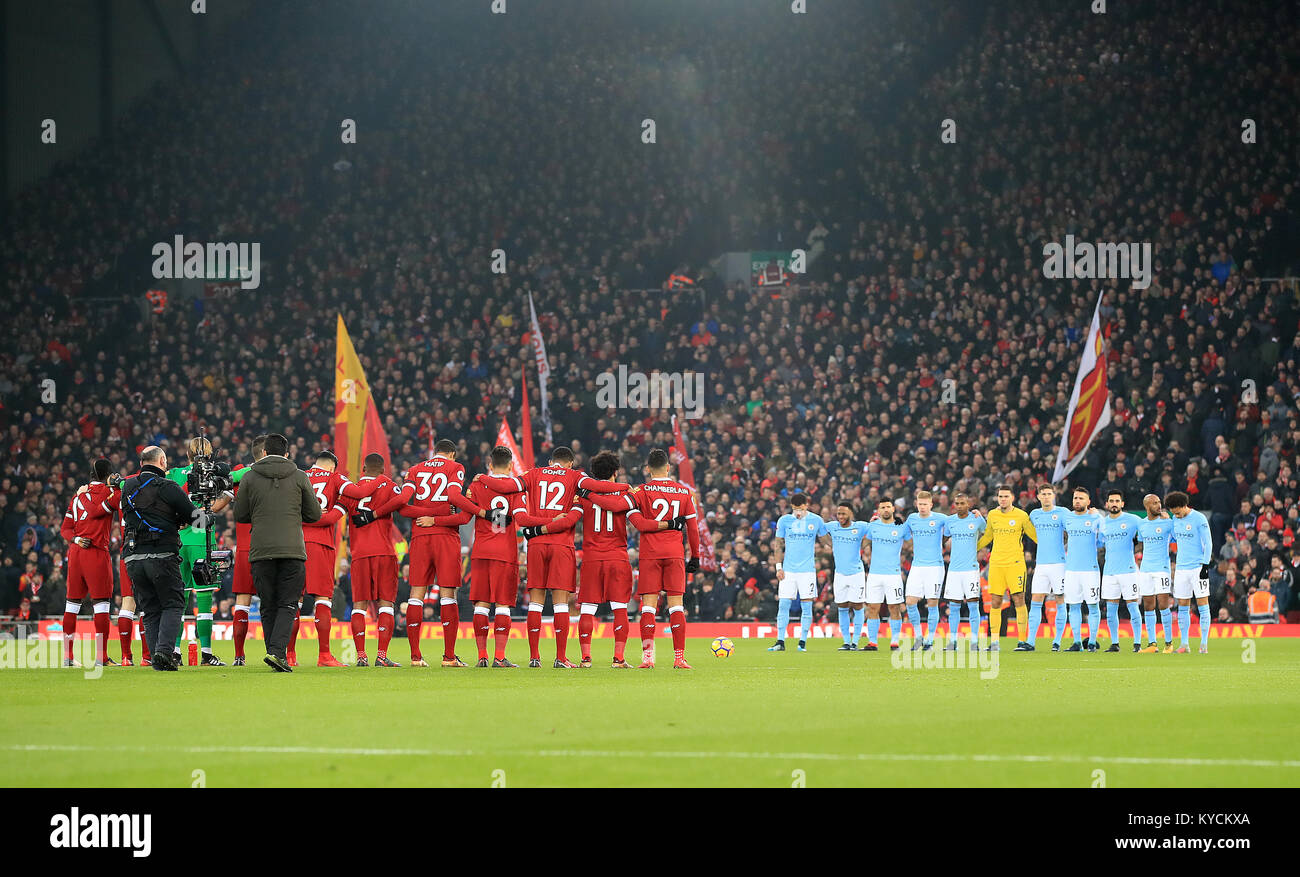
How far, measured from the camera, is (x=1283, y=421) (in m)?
33.0

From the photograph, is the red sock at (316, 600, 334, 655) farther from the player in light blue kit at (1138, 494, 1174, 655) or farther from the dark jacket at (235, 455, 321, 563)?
the player in light blue kit at (1138, 494, 1174, 655)

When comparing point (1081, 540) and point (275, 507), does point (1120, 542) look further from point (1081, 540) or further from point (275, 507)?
point (275, 507)

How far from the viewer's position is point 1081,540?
24.9 meters

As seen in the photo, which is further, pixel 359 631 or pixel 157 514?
pixel 359 631

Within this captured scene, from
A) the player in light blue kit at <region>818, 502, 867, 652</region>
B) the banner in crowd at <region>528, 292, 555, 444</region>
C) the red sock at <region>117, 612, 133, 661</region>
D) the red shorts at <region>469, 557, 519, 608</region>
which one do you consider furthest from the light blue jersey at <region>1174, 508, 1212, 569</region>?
the banner in crowd at <region>528, 292, 555, 444</region>

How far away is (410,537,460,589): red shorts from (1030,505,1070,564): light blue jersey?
9.99 meters

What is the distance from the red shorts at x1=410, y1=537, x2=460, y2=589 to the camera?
18.9m

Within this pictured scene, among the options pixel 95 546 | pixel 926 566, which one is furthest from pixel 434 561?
pixel 926 566

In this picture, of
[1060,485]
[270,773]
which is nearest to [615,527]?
[270,773]

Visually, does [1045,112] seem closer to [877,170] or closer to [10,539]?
[877,170]

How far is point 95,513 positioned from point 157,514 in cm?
255

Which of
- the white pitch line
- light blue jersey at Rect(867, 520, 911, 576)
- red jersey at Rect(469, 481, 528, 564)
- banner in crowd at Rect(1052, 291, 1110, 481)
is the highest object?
banner in crowd at Rect(1052, 291, 1110, 481)

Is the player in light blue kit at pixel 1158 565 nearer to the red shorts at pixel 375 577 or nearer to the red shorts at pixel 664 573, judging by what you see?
the red shorts at pixel 664 573

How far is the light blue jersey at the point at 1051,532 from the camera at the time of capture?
25.0 meters
